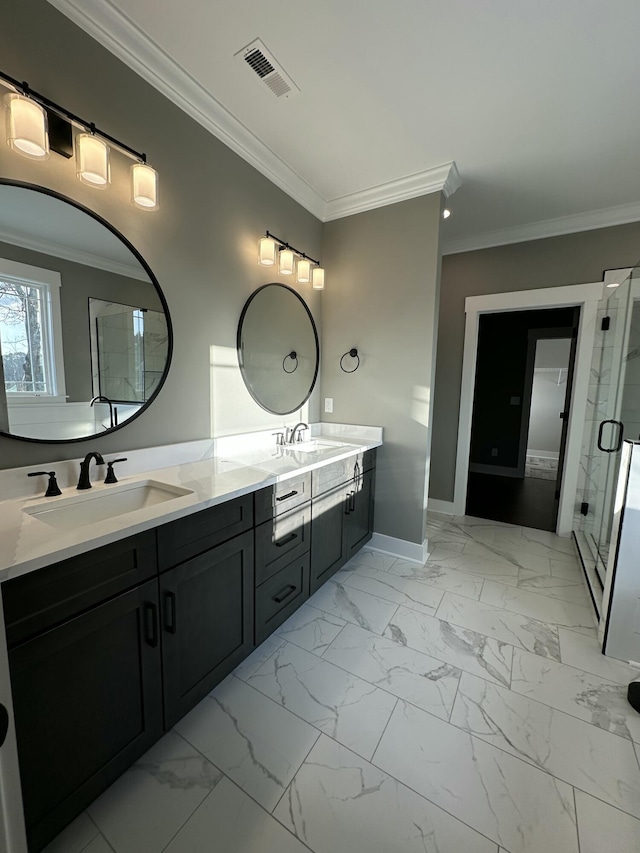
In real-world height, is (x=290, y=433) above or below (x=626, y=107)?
below

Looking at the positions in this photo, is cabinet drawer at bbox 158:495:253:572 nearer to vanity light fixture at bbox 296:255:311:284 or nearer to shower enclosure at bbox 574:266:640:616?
vanity light fixture at bbox 296:255:311:284

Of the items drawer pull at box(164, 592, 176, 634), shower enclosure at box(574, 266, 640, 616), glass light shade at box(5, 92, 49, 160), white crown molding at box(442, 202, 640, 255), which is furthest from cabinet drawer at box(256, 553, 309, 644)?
white crown molding at box(442, 202, 640, 255)

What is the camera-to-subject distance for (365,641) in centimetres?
184

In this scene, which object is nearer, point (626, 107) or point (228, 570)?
point (228, 570)

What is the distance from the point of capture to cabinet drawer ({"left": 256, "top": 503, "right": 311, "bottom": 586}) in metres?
1.61

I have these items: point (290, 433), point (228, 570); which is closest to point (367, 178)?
point (290, 433)

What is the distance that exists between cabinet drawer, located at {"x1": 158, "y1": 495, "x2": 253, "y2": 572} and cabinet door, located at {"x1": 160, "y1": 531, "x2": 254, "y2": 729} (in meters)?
0.04

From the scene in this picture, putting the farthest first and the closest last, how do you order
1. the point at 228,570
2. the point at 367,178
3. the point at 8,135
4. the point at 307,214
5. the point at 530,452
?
the point at 530,452 < the point at 307,214 < the point at 367,178 < the point at 228,570 < the point at 8,135

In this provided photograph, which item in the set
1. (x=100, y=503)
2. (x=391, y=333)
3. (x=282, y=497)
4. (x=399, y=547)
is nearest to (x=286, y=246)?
(x=391, y=333)

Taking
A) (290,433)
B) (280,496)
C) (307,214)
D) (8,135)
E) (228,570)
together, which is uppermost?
(307,214)

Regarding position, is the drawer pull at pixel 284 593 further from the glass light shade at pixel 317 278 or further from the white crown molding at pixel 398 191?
the white crown molding at pixel 398 191

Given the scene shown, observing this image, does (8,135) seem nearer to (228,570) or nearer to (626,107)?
(228,570)

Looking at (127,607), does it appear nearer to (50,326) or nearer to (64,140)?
(50,326)

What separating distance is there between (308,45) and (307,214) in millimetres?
1172
